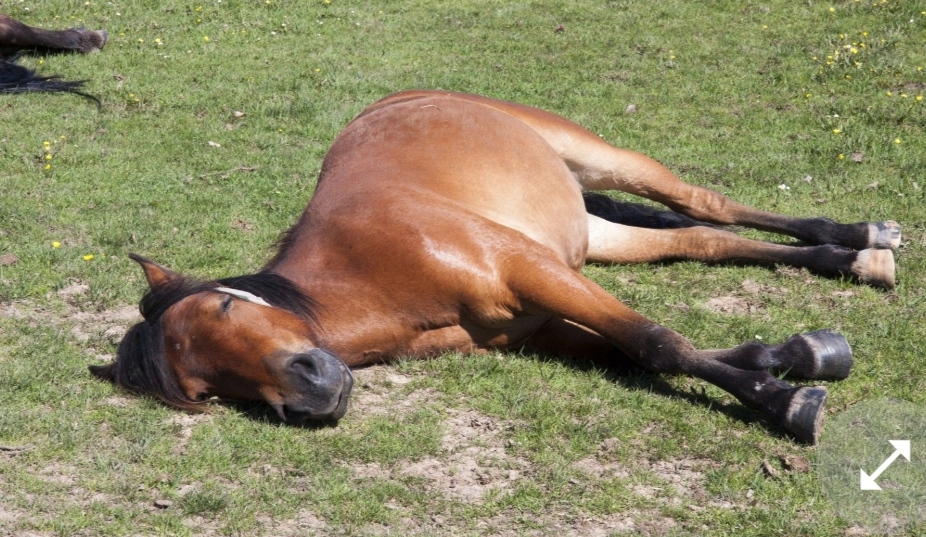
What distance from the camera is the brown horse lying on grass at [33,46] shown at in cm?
1010

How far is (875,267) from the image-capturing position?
19.2 ft

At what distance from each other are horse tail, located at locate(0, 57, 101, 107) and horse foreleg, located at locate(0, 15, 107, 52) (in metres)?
0.63

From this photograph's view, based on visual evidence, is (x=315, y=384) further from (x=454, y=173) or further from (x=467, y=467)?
(x=454, y=173)

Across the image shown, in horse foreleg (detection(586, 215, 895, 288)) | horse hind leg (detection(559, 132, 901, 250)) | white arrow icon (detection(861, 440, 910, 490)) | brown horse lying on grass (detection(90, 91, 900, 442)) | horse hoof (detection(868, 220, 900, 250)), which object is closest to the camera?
white arrow icon (detection(861, 440, 910, 490))

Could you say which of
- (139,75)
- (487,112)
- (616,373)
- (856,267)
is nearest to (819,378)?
(616,373)

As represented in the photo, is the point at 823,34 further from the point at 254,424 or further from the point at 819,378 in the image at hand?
the point at 254,424

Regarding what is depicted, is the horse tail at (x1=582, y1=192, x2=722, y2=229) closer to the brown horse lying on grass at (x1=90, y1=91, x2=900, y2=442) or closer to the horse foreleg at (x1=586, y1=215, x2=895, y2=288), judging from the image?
the horse foreleg at (x1=586, y1=215, x2=895, y2=288)

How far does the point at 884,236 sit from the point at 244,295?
3921 millimetres

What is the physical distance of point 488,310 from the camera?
192 inches

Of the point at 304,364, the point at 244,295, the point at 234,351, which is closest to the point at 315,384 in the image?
the point at 304,364

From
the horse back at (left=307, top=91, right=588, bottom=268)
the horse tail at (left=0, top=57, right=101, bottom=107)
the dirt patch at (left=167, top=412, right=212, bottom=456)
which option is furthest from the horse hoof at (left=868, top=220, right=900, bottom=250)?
the horse tail at (left=0, top=57, right=101, bottom=107)

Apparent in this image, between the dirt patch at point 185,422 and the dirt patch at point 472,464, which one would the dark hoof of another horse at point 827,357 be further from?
the dirt patch at point 185,422

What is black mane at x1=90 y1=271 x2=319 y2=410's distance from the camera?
4.50 meters

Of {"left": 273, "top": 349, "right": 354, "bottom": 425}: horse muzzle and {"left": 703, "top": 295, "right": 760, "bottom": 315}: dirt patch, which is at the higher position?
{"left": 273, "top": 349, "right": 354, "bottom": 425}: horse muzzle
